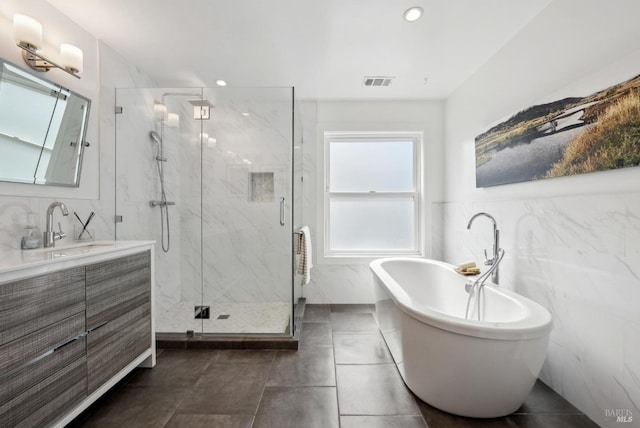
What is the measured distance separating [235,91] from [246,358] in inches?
92.4

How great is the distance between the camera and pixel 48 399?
130 centimetres

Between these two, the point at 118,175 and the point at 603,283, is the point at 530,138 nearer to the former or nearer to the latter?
the point at 603,283

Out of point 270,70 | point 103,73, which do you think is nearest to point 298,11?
point 270,70

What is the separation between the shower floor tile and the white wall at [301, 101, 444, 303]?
26.9 inches

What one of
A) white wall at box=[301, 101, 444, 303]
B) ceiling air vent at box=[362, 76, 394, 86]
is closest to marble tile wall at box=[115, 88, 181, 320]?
white wall at box=[301, 101, 444, 303]

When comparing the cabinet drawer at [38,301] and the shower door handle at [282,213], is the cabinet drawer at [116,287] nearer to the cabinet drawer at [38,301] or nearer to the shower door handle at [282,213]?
the cabinet drawer at [38,301]

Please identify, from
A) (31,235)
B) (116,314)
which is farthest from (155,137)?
(116,314)

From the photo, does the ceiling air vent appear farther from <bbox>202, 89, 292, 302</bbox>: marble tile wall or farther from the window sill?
the window sill

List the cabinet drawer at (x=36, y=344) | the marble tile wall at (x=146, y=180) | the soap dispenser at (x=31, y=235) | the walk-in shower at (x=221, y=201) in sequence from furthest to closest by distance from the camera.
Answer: the walk-in shower at (x=221, y=201)
the marble tile wall at (x=146, y=180)
the soap dispenser at (x=31, y=235)
the cabinet drawer at (x=36, y=344)

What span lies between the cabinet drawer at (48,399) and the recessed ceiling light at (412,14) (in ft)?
9.02

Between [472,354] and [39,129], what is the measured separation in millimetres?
2698

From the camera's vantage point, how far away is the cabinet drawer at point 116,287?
1.55 metres

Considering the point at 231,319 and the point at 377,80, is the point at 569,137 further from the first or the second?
the point at 231,319

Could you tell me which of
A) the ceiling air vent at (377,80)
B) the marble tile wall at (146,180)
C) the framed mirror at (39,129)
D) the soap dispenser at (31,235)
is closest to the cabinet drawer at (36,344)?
the soap dispenser at (31,235)
